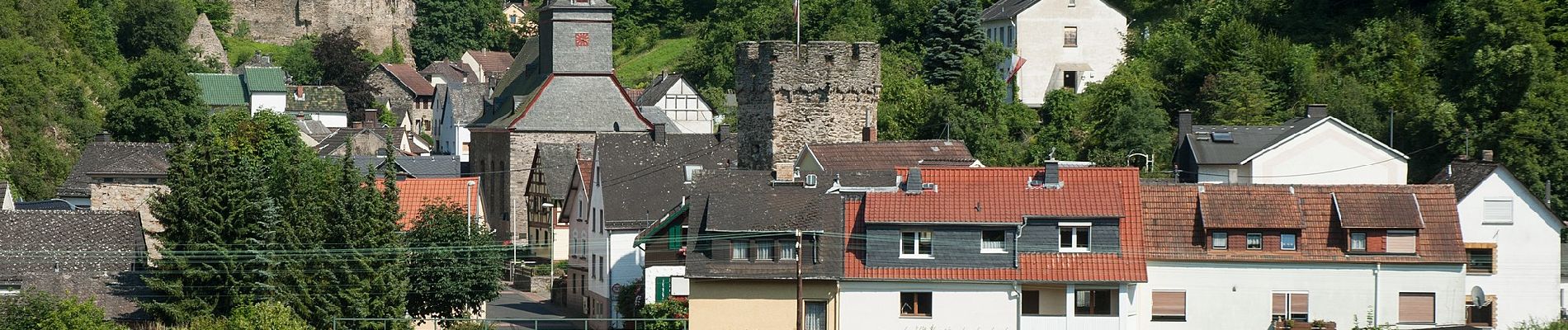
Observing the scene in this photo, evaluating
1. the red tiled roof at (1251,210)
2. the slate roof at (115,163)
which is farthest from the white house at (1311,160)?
the slate roof at (115,163)

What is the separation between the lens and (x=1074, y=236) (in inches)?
1587

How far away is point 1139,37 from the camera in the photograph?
69.7 metres

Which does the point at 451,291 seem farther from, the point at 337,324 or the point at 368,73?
the point at 368,73

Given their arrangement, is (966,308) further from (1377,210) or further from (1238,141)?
(1238,141)

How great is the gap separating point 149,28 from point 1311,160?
8358cm

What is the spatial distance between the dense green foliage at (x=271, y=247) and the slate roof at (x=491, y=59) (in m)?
86.3

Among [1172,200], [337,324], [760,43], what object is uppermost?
[760,43]

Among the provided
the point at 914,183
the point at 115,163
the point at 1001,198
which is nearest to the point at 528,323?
the point at 914,183

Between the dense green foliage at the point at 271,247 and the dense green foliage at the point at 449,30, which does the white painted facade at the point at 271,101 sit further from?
the dense green foliage at the point at 271,247

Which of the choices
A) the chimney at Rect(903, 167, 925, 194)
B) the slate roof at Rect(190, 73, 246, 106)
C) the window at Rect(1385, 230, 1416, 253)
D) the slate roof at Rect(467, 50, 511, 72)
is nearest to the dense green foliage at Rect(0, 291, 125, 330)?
the chimney at Rect(903, 167, 925, 194)

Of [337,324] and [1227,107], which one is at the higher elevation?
[1227,107]

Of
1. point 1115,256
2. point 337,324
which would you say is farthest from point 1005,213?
point 337,324

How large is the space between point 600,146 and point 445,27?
3399 inches

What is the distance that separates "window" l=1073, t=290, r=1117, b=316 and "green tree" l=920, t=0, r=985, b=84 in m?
28.0
